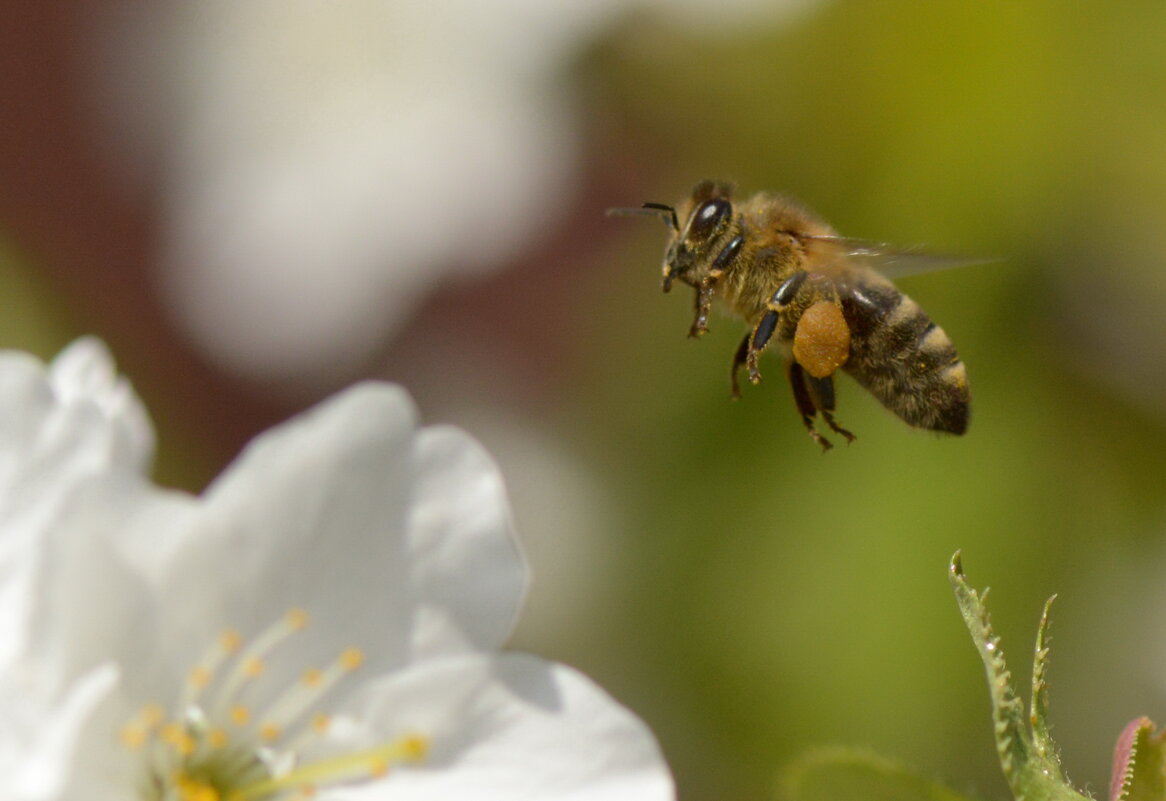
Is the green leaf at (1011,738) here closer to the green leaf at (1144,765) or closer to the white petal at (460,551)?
the green leaf at (1144,765)

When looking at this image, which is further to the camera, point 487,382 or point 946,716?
point 487,382

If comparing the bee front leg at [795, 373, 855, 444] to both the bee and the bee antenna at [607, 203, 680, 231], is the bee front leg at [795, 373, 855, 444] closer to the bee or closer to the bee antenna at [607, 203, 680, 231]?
the bee

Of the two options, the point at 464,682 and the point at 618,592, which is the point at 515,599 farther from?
the point at 618,592

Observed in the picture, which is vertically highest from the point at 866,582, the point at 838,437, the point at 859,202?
the point at 859,202

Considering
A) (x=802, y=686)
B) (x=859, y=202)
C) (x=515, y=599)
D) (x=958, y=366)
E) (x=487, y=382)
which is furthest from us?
(x=487, y=382)

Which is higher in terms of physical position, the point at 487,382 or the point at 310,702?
the point at 310,702

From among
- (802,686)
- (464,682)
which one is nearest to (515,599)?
(464,682)

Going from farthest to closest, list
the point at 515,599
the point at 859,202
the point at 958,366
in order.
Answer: the point at 859,202 → the point at 958,366 → the point at 515,599
